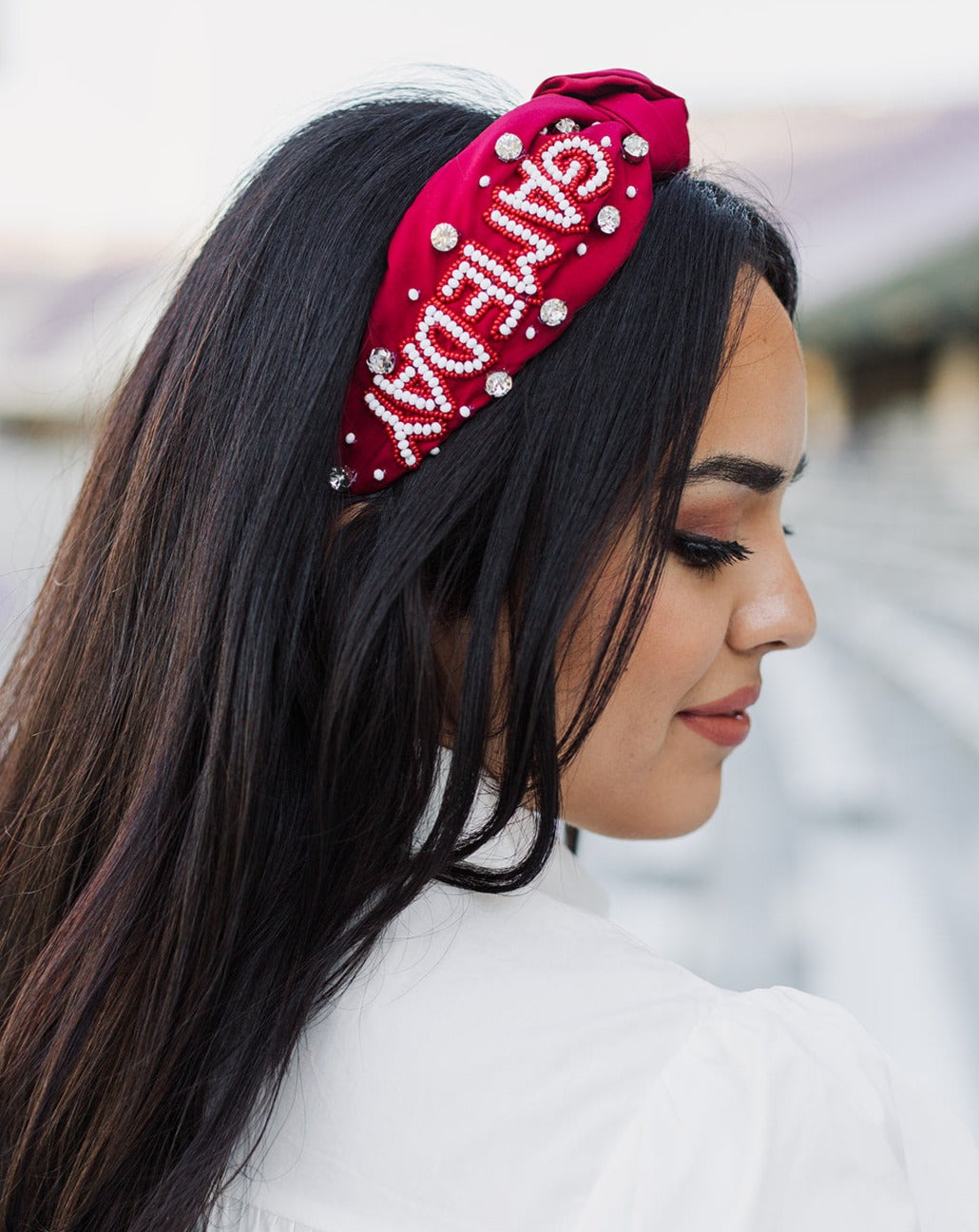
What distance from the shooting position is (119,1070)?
684 millimetres

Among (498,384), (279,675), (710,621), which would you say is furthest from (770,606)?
(279,675)

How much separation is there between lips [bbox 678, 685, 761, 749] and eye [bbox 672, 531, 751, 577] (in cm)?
14

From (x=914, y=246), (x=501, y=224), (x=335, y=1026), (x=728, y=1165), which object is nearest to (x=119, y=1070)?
(x=335, y=1026)

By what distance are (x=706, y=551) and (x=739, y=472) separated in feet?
0.22

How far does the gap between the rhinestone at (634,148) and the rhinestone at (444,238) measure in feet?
0.51

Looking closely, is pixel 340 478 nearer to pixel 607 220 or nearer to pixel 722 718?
pixel 607 220

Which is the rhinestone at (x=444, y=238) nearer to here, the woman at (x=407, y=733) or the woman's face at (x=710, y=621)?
the woman at (x=407, y=733)

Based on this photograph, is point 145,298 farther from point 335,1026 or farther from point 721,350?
point 335,1026

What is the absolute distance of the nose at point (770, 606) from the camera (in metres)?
0.88

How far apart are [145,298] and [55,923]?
2.24ft

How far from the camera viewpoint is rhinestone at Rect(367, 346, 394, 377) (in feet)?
2.45

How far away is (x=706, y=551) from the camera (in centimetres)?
83

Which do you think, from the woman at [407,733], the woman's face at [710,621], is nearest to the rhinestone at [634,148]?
the woman at [407,733]

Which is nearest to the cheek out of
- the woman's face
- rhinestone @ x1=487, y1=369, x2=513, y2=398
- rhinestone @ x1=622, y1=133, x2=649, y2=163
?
the woman's face
